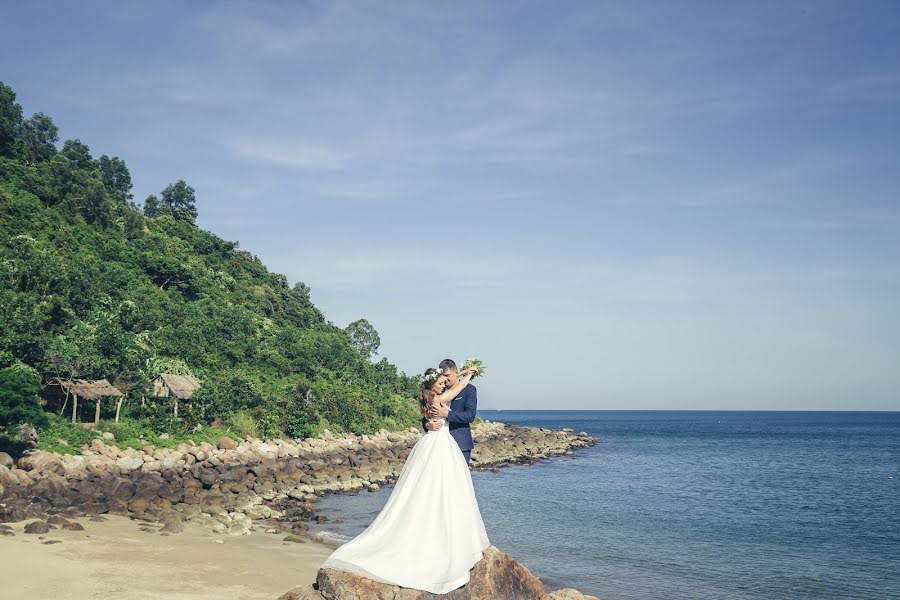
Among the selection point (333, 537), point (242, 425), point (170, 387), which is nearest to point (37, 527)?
point (333, 537)

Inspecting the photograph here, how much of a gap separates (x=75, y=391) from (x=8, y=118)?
52419 millimetres

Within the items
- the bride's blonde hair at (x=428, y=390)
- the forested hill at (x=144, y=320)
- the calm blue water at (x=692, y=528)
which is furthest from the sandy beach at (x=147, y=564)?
the forested hill at (x=144, y=320)

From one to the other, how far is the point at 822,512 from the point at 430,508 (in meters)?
33.6

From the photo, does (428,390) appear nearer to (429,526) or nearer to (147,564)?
(429,526)

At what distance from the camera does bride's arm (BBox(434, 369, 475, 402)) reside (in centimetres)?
906

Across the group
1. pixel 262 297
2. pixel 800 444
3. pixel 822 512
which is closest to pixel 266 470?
pixel 822 512

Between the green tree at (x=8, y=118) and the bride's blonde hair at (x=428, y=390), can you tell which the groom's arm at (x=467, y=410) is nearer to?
the bride's blonde hair at (x=428, y=390)

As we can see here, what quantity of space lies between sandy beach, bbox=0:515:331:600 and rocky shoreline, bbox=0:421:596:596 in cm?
107

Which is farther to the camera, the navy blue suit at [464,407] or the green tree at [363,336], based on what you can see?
the green tree at [363,336]

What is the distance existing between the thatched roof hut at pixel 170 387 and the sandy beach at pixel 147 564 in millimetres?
16018

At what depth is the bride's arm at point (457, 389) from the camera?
906cm

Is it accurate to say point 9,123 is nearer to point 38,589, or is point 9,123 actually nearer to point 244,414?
point 244,414

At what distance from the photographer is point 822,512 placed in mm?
35094

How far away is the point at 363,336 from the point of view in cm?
9388
